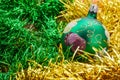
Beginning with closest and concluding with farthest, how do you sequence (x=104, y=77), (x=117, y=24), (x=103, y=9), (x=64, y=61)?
1. (x=104, y=77)
2. (x=64, y=61)
3. (x=117, y=24)
4. (x=103, y=9)

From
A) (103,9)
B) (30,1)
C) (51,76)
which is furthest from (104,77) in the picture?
(30,1)

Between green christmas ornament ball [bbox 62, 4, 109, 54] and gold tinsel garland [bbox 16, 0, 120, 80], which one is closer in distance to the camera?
gold tinsel garland [bbox 16, 0, 120, 80]

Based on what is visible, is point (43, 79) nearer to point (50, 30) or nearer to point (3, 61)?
point (3, 61)

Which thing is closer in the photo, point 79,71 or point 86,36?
point 79,71

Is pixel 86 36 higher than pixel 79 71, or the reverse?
pixel 86 36

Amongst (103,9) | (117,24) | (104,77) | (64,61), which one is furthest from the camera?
(103,9)

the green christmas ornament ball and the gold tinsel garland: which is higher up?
the green christmas ornament ball

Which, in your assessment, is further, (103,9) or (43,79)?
(103,9)

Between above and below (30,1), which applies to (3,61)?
below
